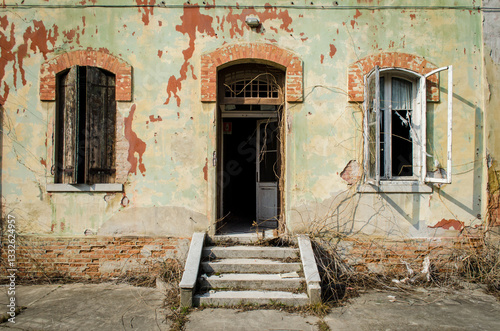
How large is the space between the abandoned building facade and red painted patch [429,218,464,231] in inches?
0.8

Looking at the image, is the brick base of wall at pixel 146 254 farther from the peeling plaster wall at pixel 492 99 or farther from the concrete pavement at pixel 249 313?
the peeling plaster wall at pixel 492 99

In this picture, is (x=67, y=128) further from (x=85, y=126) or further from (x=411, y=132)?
(x=411, y=132)

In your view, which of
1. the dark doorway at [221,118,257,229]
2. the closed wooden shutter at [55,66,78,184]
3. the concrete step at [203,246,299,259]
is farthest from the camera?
the dark doorway at [221,118,257,229]

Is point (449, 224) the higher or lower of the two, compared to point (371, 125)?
lower

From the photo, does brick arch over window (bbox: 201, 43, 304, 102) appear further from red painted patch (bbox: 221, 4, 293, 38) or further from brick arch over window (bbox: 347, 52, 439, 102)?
brick arch over window (bbox: 347, 52, 439, 102)

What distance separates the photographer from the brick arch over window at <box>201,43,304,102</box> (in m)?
5.83

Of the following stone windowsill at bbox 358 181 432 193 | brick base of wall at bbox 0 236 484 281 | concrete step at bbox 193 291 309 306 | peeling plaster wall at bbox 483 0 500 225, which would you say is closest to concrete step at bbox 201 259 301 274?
concrete step at bbox 193 291 309 306

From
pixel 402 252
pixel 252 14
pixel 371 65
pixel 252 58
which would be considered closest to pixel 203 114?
pixel 252 58

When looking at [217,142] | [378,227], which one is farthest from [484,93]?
[217,142]

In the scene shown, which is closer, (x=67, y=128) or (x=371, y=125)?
(x=67, y=128)

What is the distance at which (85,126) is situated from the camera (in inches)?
227

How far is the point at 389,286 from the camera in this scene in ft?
17.7

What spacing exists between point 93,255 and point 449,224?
6.32 metres

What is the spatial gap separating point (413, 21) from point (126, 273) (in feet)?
22.3
